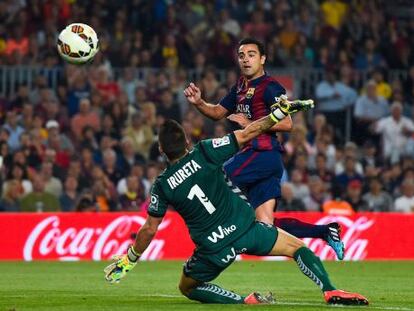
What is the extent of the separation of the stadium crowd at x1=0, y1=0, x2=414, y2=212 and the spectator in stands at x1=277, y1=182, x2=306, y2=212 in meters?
0.03

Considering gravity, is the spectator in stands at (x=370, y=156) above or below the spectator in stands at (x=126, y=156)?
below

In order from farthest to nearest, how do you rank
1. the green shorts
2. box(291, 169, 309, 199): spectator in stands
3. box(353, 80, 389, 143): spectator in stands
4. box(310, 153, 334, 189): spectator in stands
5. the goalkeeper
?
box(353, 80, 389, 143): spectator in stands
box(310, 153, 334, 189): spectator in stands
box(291, 169, 309, 199): spectator in stands
the green shorts
the goalkeeper

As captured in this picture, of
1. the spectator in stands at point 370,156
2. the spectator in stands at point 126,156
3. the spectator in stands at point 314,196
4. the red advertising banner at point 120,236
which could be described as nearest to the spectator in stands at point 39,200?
the red advertising banner at point 120,236

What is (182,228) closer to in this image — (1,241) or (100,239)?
(100,239)

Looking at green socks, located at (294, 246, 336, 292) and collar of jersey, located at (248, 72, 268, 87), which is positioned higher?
collar of jersey, located at (248, 72, 268, 87)

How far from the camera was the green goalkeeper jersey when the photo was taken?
10.4 meters

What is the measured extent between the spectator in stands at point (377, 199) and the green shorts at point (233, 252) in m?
11.0

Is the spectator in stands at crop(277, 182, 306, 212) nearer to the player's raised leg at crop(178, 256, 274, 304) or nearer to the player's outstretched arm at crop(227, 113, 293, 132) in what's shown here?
the player's outstretched arm at crop(227, 113, 293, 132)

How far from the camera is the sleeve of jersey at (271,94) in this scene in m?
12.2

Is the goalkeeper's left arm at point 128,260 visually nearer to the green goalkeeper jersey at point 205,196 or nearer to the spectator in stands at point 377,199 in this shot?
the green goalkeeper jersey at point 205,196

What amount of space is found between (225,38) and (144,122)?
3.18m

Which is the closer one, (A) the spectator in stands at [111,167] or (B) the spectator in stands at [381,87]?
(A) the spectator in stands at [111,167]

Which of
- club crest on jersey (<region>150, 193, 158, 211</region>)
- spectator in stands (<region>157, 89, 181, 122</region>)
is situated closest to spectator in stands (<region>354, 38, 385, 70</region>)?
spectator in stands (<region>157, 89, 181, 122</region>)

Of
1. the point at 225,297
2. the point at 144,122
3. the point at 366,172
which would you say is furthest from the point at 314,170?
the point at 225,297
